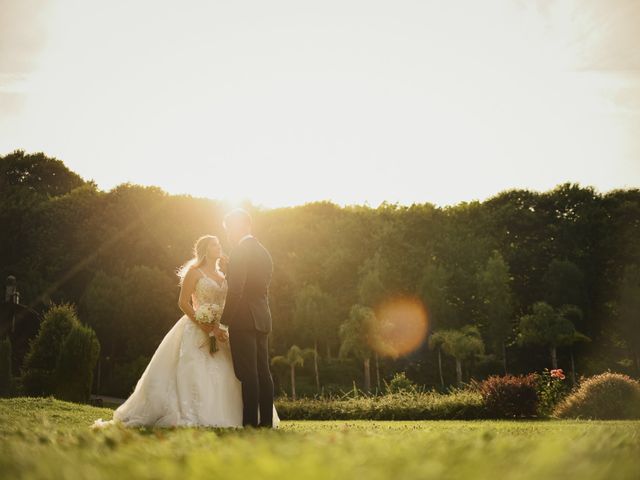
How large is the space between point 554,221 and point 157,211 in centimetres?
2556

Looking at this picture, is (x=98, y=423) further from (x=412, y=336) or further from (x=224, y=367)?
(x=412, y=336)

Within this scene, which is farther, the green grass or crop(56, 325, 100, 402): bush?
crop(56, 325, 100, 402): bush

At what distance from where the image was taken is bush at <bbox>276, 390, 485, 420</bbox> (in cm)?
1780

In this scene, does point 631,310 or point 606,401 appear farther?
point 631,310

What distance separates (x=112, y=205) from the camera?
4116 cm

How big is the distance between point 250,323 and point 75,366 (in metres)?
12.3

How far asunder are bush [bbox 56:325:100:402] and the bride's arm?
1033 centimetres

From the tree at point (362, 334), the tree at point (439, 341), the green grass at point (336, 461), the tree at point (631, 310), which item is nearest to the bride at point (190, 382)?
the green grass at point (336, 461)

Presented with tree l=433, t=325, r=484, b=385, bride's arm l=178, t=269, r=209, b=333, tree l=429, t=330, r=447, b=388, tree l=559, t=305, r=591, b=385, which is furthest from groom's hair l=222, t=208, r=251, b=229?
tree l=559, t=305, r=591, b=385

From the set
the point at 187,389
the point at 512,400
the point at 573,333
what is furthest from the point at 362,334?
the point at 187,389

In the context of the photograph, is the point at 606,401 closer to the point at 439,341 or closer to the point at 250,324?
the point at 250,324

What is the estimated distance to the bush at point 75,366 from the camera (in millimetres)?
18969

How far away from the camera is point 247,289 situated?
8875 mm

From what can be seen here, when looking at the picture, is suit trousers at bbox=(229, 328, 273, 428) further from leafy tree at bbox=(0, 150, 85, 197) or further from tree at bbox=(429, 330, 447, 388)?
leafy tree at bbox=(0, 150, 85, 197)
